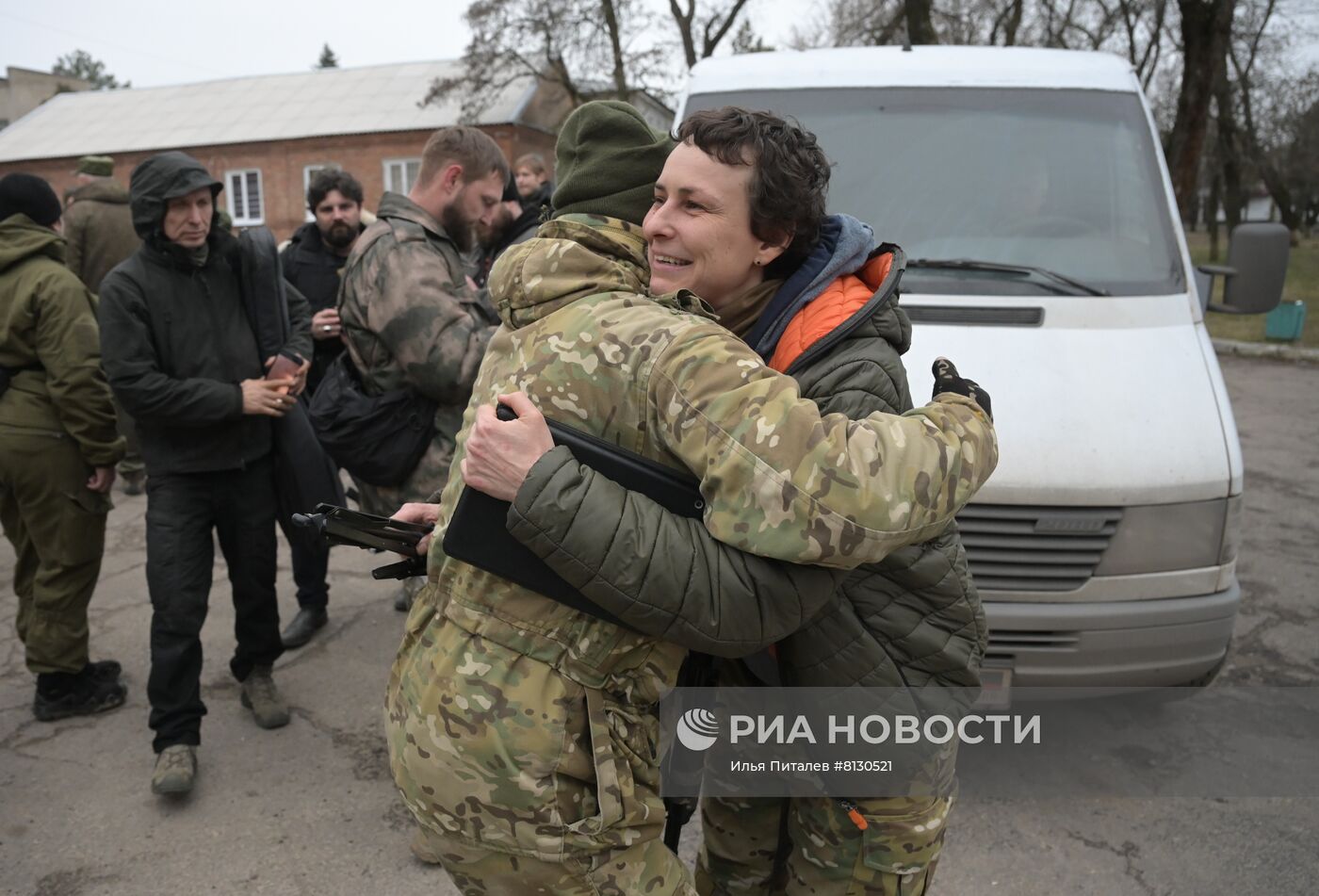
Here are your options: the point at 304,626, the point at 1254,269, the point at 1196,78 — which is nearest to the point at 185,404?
the point at 304,626

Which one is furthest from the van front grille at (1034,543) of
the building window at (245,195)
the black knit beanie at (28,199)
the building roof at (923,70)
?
the building window at (245,195)

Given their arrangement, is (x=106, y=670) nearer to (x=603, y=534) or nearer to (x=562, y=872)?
(x=562, y=872)

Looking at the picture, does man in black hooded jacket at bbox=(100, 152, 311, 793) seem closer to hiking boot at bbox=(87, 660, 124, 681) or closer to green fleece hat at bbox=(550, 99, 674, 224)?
hiking boot at bbox=(87, 660, 124, 681)

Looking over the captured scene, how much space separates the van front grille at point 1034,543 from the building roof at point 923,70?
6.75ft

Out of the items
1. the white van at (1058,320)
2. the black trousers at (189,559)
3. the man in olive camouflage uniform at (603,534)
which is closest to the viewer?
the man in olive camouflage uniform at (603,534)

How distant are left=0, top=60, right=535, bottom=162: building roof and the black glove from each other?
101 ft

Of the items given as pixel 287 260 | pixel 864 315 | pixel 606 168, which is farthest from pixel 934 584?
pixel 287 260

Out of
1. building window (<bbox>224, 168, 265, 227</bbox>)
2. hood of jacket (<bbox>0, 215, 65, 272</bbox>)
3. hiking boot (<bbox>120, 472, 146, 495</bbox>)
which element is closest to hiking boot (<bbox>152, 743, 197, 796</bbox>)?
hood of jacket (<bbox>0, 215, 65, 272</bbox>)

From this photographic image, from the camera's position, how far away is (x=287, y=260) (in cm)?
540

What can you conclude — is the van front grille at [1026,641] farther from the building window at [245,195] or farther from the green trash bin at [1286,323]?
the building window at [245,195]

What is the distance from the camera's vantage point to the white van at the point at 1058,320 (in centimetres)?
311

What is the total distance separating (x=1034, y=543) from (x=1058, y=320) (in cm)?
86

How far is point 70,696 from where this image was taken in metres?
4.11

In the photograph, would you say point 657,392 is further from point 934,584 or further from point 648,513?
point 934,584
